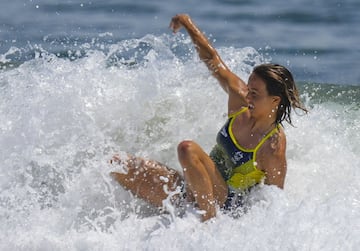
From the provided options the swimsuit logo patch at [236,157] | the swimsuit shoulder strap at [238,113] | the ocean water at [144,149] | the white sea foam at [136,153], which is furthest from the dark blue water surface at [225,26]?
the swimsuit logo patch at [236,157]

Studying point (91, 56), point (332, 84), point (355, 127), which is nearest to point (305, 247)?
point (355, 127)

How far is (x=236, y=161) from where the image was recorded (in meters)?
6.12

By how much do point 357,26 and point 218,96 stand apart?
5.25 m

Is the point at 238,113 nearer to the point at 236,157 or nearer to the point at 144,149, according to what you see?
the point at 236,157

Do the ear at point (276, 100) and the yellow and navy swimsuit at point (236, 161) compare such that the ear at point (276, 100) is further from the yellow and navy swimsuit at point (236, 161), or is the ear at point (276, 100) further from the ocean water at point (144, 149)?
the ocean water at point (144, 149)

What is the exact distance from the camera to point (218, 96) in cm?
751

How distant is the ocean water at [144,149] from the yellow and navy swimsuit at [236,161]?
109 mm

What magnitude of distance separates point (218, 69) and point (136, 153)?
3.65 feet

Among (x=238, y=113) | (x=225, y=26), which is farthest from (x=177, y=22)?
(x=225, y=26)

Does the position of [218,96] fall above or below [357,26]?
above

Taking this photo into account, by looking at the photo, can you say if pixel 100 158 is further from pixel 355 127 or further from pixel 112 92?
pixel 355 127

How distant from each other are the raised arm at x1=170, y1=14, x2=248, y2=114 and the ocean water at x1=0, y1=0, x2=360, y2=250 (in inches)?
26.0

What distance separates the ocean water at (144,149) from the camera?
5734 mm

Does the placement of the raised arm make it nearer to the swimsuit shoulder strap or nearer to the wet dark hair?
the swimsuit shoulder strap
